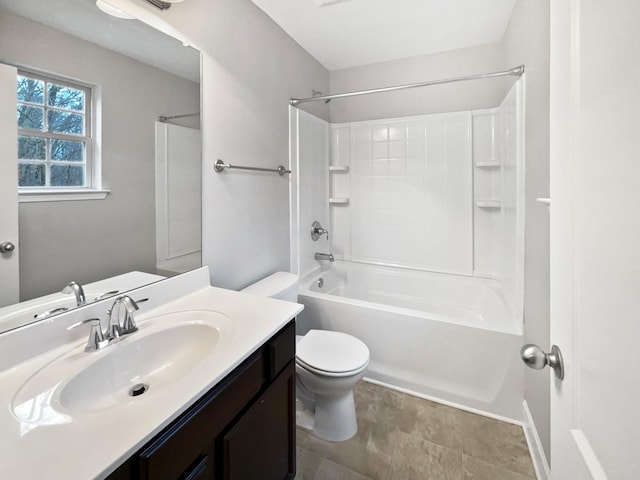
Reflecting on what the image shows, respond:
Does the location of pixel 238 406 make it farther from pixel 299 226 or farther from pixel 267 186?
pixel 299 226

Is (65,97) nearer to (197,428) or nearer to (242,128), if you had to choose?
(242,128)

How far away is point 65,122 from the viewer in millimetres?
973

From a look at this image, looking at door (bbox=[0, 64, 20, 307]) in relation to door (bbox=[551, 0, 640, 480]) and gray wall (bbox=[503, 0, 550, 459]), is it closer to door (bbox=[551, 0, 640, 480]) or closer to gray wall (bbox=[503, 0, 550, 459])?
door (bbox=[551, 0, 640, 480])

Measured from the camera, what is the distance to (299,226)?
2523mm

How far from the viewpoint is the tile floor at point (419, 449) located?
4.76 feet

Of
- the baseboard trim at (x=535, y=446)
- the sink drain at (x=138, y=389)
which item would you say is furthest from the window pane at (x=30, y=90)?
the baseboard trim at (x=535, y=446)

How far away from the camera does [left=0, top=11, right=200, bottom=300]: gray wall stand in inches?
36.4

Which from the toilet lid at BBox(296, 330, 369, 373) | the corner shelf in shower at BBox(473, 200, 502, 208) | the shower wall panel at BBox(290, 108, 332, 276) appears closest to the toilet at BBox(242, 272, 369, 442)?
the toilet lid at BBox(296, 330, 369, 373)

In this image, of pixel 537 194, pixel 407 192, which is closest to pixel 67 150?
pixel 537 194

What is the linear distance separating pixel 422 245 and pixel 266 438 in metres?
2.15

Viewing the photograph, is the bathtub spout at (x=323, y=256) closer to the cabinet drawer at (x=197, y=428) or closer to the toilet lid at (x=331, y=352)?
the toilet lid at (x=331, y=352)

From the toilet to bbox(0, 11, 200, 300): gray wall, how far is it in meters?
0.81

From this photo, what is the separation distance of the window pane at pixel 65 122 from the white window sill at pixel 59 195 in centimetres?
19

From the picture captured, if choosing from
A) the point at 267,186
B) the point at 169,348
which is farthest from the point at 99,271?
the point at 267,186
